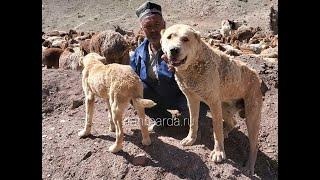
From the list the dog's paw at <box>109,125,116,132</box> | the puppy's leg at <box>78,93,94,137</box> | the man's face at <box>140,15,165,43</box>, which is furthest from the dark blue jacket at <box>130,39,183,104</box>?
the puppy's leg at <box>78,93,94,137</box>

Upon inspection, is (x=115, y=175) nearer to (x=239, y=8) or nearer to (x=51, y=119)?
(x=51, y=119)

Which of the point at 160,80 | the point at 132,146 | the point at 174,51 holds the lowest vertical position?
the point at 132,146

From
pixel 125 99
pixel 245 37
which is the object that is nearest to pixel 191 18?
pixel 245 37

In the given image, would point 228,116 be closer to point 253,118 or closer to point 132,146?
point 253,118

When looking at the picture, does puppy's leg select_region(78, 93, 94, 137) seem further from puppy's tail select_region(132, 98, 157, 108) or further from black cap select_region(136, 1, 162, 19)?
black cap select_region(136, 1, 162, 19)

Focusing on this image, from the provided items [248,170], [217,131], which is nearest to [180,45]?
[217,131]

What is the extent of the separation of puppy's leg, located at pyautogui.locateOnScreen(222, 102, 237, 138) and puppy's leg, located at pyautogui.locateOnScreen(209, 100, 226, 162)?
642 mm

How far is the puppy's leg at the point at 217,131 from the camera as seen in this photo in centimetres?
536

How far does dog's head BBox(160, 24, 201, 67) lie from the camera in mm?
4887

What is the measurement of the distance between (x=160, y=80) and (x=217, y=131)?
58.6 inches

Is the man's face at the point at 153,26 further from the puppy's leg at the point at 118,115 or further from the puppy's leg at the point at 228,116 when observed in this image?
the puppy's leg at the point at 118,115

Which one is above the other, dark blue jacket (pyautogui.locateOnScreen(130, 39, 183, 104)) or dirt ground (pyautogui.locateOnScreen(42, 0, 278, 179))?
dark blue jacket (pyautogui.locateOnScreen(130, 39, 183, 104))

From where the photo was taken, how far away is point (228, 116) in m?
6.21

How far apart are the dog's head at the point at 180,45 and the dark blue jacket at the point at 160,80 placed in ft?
4.68
